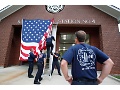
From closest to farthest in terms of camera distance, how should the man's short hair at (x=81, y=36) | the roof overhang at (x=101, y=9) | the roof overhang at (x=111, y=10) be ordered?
the man's short hair at (x=81, y=36)
the roof overhang at (x=111, y=10)
the roof overhang at (x=101, y=9)

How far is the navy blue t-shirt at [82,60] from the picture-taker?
82.7 inches

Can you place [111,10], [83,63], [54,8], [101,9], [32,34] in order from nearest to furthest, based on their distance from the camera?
[83,63]
[32,34]
[111,10]
[101,9]
[54,8]

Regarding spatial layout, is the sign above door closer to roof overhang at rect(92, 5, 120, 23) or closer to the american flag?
the american flag

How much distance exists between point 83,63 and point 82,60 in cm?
5

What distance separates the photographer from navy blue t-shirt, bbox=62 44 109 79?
2.10m

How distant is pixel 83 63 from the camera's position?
84.0 inches

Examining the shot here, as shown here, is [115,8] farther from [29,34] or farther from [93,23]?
[29,34]

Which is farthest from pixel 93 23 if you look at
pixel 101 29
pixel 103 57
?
pixel 103 57

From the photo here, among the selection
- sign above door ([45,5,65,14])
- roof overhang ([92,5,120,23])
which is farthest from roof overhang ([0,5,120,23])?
sign above door ([45,5,65,14])

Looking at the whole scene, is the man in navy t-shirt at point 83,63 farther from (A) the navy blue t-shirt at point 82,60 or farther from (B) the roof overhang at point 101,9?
(B) the roof overhang at point 101,9

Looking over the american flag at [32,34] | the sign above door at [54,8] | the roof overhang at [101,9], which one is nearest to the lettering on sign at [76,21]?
the sign above door at [54,8]

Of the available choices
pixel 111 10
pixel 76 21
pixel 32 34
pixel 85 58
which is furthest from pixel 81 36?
pixel 111 10

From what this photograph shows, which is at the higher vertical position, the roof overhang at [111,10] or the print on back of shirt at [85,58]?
the roof overhang at [111,10]

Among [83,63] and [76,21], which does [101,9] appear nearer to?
[76,21]
